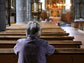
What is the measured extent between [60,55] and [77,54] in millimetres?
216

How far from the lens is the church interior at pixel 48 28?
275cm

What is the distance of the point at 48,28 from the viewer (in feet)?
22.6

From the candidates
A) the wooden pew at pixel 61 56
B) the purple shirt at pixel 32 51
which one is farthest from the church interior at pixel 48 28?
the purple shirt at pixel 32 51

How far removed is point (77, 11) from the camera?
2273cm

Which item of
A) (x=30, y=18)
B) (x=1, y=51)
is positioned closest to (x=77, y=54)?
(x=1, y=51)

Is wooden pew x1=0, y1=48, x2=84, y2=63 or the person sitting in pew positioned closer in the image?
the person sitting in pew

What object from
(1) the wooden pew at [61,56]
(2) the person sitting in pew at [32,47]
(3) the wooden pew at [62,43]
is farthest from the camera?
(3) the wooden pew at [62,43]

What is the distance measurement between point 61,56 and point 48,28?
13.7 feet

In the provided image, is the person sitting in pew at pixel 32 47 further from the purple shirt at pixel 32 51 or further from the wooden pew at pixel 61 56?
the wooden pew at pixel 61 56

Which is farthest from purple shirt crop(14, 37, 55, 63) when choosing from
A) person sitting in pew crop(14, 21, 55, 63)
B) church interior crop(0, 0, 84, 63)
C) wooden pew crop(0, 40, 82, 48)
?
wooden pew crop(0, 40, 82, 48)

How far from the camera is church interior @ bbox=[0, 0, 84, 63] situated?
2752mm

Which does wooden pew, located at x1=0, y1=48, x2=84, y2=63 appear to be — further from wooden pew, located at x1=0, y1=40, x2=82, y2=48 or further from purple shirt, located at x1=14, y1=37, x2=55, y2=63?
wooden pew, located at x1=0, y1=40, x2=82, y2=48

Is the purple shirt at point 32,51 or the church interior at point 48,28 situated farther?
the church interior at point 48,28

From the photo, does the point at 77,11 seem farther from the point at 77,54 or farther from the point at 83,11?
the point at 77,54
